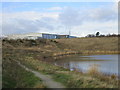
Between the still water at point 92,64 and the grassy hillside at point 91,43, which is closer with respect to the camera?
the still water at point 92,64

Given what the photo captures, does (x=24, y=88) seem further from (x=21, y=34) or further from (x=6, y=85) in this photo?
(x=21, y=34)

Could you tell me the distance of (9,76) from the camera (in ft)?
35.3

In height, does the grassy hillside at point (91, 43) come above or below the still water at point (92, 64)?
above

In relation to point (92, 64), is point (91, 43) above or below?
above

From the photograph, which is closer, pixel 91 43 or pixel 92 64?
pixel 92 64

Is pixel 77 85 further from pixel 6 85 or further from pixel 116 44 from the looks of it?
pixel 116 44

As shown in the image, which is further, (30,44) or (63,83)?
(30,44)

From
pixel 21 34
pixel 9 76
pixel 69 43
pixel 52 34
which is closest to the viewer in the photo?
pixel 9 76

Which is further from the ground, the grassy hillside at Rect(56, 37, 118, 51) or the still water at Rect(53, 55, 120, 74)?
the grassy hillside at Rect(56, 37, 118, 51)

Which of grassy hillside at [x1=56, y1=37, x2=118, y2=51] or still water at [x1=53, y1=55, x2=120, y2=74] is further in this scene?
grassy hillside at [x1=56, y1=37, x2=118, y2=51]

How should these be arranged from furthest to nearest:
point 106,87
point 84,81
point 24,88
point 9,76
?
point 9,76 < point 84,81 < point 106,87 < point 24,88

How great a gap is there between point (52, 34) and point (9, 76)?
340 feet

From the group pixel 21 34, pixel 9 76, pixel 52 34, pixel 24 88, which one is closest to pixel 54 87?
pixel 24 88

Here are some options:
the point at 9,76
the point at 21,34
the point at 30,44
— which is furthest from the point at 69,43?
the point at 9,76
